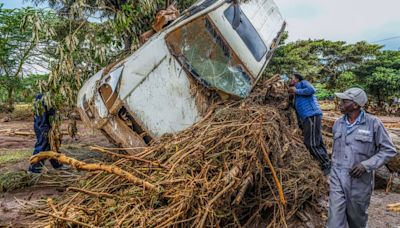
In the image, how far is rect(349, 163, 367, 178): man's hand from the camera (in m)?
3.03

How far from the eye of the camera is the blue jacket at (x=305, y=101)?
550 centimetres

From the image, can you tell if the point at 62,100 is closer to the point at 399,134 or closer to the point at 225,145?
the point at 225,145

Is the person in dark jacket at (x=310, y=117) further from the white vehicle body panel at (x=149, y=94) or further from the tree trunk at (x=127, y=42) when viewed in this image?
the tree trunk at (x=127, y=42)

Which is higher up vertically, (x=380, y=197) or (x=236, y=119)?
(x=236, y=119)

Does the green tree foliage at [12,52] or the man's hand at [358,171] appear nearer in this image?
the man's hand at [358,171]

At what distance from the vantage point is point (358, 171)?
304cm

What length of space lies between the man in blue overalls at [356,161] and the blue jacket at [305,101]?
2196 millimetres

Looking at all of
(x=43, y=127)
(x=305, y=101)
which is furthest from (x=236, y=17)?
(x=43, y=127)

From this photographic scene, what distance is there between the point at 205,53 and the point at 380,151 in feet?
8.34

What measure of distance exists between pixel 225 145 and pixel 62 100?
10.2 feet

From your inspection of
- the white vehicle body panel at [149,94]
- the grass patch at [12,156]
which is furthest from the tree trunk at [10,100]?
the white vehicle body panel at [149,94]

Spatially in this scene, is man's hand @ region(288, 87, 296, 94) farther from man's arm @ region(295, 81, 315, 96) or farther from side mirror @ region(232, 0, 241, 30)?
side mirror @ region(232, 0, 241, 30)

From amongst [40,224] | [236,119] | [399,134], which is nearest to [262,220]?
[236,119]

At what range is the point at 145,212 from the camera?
294 cm
